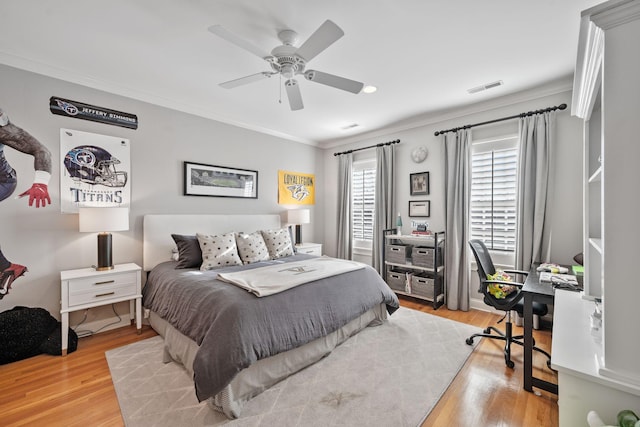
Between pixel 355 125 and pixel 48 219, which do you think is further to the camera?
pixel 355 125

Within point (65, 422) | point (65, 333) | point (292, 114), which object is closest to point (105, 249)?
point (65, 333)

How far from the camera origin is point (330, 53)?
2426 mm

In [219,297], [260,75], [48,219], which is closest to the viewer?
[219,297]

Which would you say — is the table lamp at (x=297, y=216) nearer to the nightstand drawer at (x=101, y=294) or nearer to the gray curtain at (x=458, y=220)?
the gray curtain at (x=458, y=220)

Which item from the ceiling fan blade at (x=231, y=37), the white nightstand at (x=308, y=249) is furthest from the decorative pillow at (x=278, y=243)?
the ceiling fan blade at (x=231, y=37)

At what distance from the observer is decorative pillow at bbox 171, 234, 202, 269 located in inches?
119

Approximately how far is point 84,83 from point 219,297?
2708mm

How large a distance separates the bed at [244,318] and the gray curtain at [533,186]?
5.36 ft

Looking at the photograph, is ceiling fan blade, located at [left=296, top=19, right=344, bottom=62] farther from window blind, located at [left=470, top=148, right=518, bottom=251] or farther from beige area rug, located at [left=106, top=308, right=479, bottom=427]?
window blind, located at [left=470, top=148, right=518, bottom=251]

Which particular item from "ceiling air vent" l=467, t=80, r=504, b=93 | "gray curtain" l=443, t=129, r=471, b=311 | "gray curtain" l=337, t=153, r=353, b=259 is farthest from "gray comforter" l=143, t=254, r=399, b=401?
"ceiling air vent" l=467, t=80, r=504, b=93

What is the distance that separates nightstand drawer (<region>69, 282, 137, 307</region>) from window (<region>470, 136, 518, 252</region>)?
13.4 feet

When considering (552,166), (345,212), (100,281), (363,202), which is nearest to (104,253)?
(100,281)

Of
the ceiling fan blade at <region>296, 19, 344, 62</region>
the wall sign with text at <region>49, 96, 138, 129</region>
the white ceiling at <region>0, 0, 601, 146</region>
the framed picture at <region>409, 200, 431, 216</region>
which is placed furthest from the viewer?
the framed picture at <region>409, 200, 431, 216</region>

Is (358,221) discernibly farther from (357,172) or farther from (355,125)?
(355,125)
